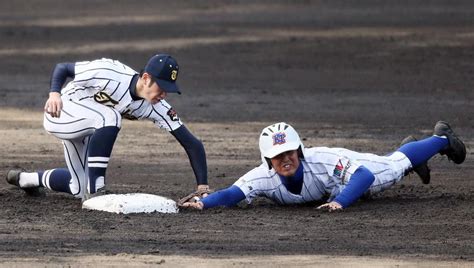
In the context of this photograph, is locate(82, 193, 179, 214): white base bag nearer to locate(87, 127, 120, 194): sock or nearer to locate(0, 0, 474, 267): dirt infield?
locate(0, 0, 474, 267): dirt infield

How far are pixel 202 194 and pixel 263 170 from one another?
0.51 m

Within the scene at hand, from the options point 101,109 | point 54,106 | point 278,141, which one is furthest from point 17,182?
point 278,141

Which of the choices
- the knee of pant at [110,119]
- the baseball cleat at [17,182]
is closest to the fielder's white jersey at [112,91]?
the knee of pant at [110,119]

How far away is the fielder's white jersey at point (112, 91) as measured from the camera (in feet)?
34.4

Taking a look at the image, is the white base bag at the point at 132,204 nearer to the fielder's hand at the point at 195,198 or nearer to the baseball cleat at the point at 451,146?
the fielder's hand at the point at 195,198

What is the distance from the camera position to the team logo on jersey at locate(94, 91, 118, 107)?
1054 cm

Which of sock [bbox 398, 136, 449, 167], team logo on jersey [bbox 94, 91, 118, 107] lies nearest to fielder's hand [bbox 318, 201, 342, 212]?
sock [bbox 398, 136, 449, 167]

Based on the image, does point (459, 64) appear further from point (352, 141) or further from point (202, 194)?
point (202, 194)

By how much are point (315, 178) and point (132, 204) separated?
4.40 ft

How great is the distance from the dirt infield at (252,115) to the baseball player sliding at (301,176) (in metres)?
0.14

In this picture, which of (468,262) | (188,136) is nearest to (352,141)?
(188,136)

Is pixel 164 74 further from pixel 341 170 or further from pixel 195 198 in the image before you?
pixel 341 170

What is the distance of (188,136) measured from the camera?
35.4 feet

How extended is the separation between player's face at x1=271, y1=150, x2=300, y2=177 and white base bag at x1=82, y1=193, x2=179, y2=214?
80cm
